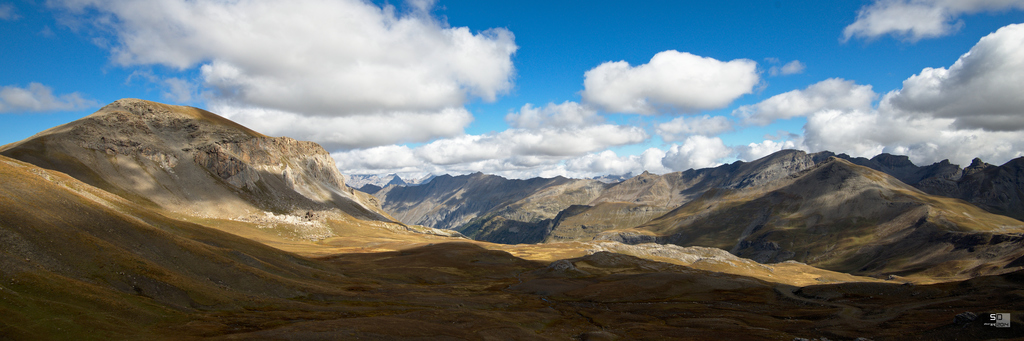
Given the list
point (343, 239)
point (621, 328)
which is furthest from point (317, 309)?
point (343, 239)

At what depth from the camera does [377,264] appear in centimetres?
13025

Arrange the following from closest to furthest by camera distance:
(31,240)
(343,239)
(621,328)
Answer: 1. (31,240)
2. (621,328)
3. (343,239)

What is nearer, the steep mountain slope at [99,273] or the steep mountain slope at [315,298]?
the steep mountain slope at [99,273]

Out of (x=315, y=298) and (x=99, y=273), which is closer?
(x=99, y=273)

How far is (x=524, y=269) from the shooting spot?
484 ft

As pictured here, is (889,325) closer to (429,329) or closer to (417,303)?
(429,329)

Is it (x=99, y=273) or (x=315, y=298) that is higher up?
(x=99, y=273)

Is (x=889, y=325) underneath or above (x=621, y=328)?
above

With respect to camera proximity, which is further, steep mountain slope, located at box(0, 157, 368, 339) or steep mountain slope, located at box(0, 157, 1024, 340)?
steep mountain slope, located at box(0, 157, 1024, 340)

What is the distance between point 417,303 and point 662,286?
63856mm

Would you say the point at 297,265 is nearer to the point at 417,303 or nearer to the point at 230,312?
the point at 417,303

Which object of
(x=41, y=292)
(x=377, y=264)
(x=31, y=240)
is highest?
(x=31, y=240)

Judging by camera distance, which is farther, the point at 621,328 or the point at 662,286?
the point at 662,286

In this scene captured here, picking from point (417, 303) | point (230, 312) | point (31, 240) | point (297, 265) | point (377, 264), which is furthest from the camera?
point (377, 264)
